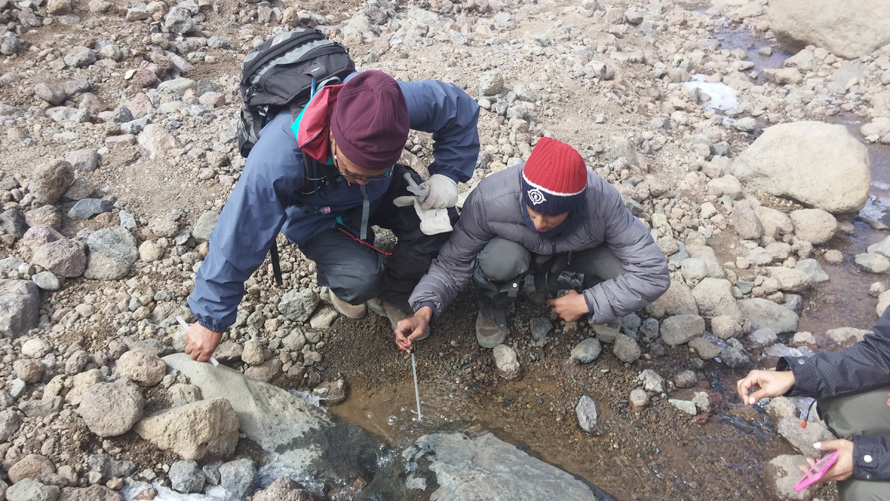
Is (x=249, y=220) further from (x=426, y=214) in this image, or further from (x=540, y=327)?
(x=540, y=327)

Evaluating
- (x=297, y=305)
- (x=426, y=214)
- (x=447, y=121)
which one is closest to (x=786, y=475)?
(x=426, y=214)

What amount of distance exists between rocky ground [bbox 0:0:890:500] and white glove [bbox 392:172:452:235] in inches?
31.5

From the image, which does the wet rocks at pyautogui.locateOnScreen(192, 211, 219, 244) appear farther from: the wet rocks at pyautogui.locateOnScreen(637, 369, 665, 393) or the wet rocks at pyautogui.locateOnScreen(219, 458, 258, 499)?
the wet rocks at pyautogui.locateOnScreen(637, 369, 665, 393)

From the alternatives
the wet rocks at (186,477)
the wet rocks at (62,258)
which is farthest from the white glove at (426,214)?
the wet rocks at (62,258)

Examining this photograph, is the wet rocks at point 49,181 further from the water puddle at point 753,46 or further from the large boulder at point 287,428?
the water puddle at point 753,46

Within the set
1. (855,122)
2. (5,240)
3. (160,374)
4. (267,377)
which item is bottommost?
(855,122)

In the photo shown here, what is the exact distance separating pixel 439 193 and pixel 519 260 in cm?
57

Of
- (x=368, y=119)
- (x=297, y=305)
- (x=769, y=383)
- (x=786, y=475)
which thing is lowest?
(x=786, y=475)

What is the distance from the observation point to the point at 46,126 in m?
4.31

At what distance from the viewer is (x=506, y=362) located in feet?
11.1

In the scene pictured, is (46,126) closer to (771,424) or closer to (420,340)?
(420,340)

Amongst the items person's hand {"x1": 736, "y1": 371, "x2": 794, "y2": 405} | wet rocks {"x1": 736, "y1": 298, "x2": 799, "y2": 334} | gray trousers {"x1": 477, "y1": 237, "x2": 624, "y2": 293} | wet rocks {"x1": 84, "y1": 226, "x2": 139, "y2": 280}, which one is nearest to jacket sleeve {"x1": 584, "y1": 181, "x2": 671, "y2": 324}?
gray trousers {"x1": 477, "y1": 237, "x2": 624, "y2": 293}

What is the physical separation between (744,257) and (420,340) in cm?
257

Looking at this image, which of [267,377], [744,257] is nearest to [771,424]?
[744,257]
